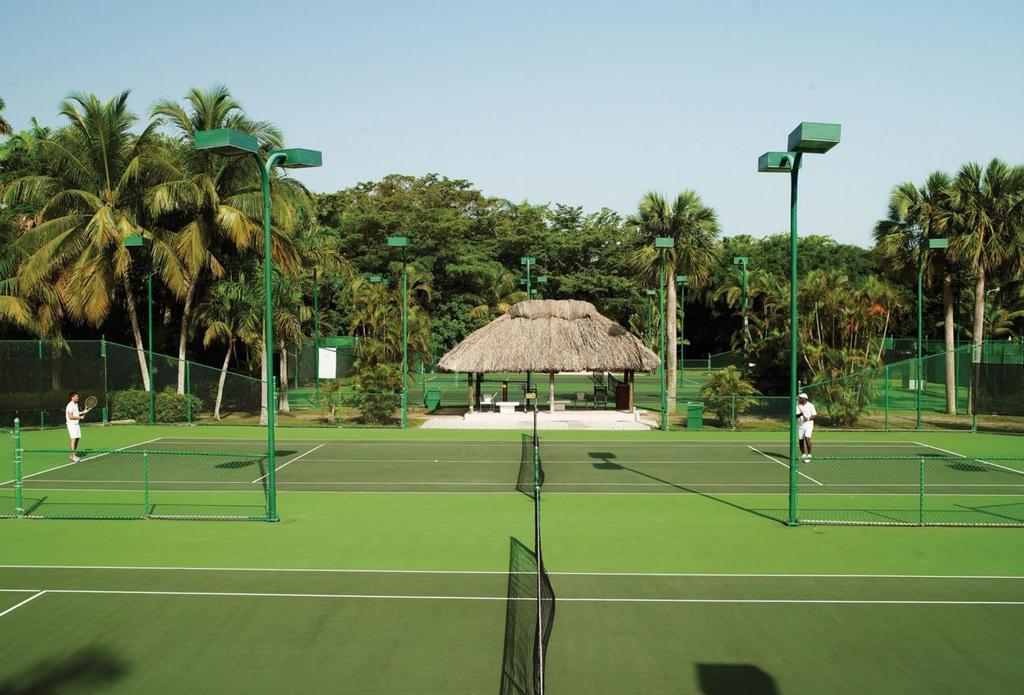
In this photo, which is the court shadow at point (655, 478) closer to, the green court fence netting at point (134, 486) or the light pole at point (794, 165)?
the light pole at point (794, 165)

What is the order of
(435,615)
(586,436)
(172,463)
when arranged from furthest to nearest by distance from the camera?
(586,436) < (172,463) < (435,615)

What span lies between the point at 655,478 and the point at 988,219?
20791mm

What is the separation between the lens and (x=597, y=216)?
231ft

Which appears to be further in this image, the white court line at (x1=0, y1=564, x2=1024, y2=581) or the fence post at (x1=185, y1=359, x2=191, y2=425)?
the fence post at (x1=185, y1=359, x2=191, y2=425)

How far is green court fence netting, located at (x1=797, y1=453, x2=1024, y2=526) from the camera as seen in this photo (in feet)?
54.2

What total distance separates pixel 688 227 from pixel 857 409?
37.3 ft

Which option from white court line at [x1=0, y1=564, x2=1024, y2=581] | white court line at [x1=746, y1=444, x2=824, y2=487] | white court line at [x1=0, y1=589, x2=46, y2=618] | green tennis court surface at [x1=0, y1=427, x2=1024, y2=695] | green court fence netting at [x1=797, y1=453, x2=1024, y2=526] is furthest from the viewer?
white court line at [x1=746, y1=444, x2=824, y2=487]

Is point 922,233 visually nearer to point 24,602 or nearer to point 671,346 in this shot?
point 671,346

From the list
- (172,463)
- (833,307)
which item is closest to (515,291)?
(833,307)

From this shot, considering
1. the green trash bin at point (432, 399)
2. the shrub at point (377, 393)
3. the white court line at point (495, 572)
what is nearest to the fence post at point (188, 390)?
the shrub at point (377, 393)

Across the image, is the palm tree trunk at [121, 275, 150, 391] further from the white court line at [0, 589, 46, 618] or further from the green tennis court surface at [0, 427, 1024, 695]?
the white court line at [0, 589, 46, 618]

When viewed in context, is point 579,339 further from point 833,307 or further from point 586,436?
point 833,307

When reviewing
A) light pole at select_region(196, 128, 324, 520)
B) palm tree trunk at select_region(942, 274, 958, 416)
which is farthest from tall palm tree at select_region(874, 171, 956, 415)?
light pole at select_region(196, 128, 324, 520)

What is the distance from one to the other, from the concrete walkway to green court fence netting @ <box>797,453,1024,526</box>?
9.37 metres
